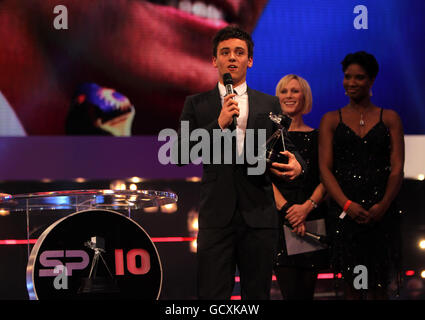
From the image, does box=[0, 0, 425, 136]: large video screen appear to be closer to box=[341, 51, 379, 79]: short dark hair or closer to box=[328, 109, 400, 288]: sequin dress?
box=[341, 51, 379, 79]: short dark hair

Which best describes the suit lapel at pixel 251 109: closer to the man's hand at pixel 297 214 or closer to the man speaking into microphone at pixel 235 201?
the man speaking into microphone at pixel 235 201

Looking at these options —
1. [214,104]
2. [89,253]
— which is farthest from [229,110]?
[89,253]

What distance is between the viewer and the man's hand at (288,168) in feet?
7.32

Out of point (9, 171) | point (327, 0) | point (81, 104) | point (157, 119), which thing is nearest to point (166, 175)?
point (157, 119)

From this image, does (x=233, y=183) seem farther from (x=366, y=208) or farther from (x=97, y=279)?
(x=366, y=208)

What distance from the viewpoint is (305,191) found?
131 inches

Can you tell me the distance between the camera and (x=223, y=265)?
2.22 m

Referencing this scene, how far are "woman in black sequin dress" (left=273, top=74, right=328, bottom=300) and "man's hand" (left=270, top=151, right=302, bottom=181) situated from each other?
908 millimetres

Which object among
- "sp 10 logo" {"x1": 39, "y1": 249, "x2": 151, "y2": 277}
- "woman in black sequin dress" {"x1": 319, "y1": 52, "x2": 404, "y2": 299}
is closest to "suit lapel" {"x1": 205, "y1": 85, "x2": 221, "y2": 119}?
"sp 10 logo" {"x1": 39, "y1": 249, "x2": 151, "y2": 277}

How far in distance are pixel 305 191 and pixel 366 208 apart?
37 cm

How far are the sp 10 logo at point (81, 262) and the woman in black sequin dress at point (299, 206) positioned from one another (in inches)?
39.9

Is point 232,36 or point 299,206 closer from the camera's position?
point 232,36
